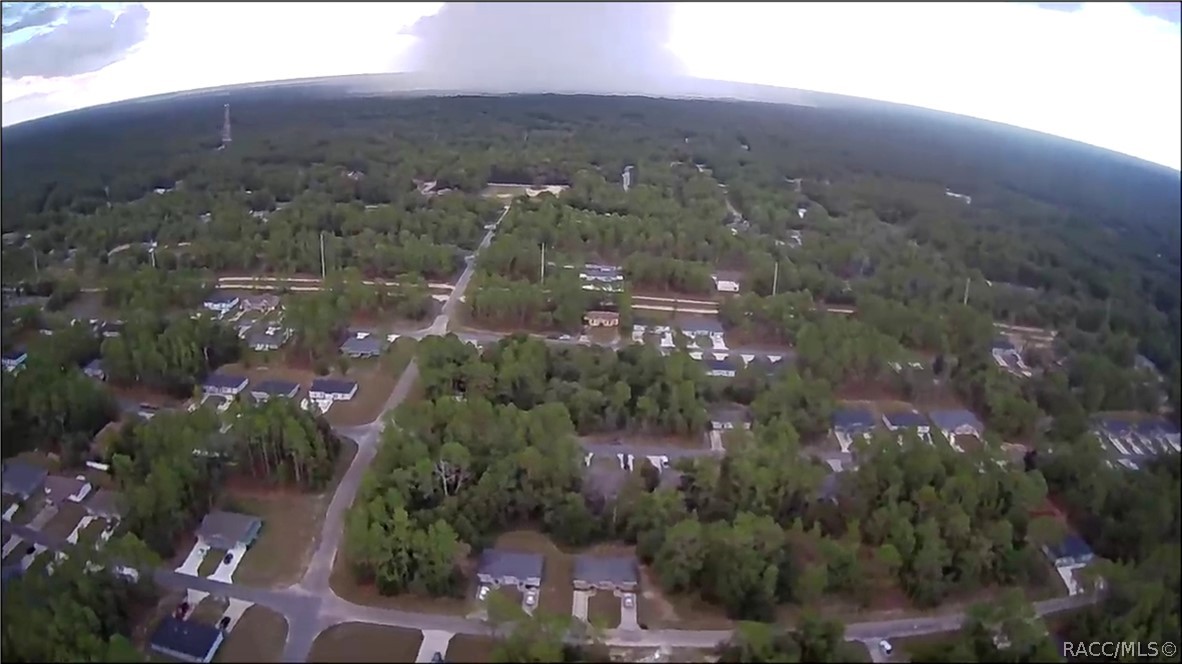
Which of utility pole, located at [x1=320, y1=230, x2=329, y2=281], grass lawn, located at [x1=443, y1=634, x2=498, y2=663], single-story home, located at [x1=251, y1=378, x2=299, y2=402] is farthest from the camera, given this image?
utility pole, located at [x1=320, y1=230, x2=329, y2=281]

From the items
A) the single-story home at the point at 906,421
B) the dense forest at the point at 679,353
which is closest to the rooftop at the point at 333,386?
the dense forest at the point at 679,353

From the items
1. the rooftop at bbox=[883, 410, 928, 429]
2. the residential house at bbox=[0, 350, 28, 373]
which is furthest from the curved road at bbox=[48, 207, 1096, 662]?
the residential house at bbox=[0, 350, 28, 373]

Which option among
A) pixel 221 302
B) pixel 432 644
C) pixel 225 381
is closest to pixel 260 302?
pixel 221 302

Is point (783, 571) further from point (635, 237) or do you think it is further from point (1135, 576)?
point (635, 237)

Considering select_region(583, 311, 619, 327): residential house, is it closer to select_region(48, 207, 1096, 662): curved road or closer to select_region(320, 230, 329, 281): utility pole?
select_region(320, 230, 329, 281): utility pole

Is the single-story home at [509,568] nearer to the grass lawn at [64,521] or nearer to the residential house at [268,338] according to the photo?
the grass lawn at [64,521]

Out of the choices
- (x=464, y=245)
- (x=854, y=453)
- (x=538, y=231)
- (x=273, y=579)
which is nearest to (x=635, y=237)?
(x=538, y=231)
